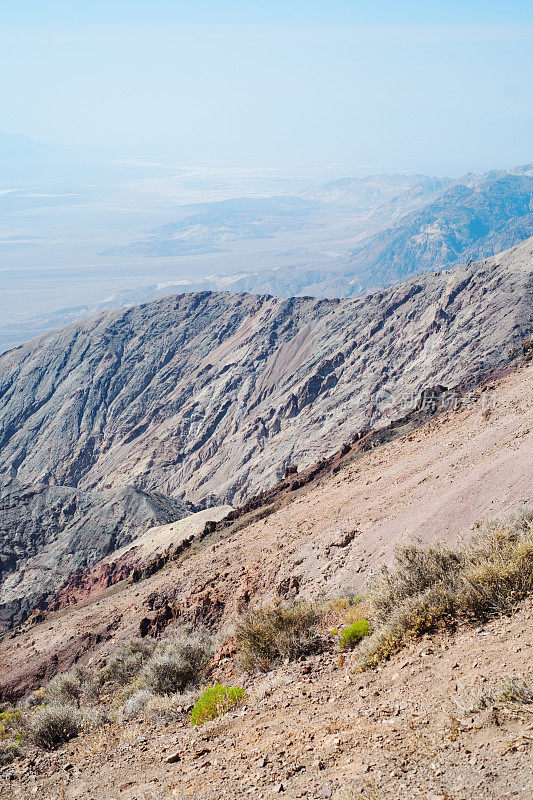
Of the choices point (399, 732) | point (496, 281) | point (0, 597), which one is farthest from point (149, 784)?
point (496, 281)

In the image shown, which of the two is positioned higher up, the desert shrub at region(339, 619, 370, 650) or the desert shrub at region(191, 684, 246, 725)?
the desert shrub at region(339, 619, 370, 650)

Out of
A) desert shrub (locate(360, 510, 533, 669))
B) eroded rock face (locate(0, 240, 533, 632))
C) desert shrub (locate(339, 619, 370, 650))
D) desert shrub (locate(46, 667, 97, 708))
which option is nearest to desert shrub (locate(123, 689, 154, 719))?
desert shrub (locate(46, 667, 97, 708))

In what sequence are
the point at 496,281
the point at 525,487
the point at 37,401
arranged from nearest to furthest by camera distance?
the point at 525,487, the point at 496,281, the point at 37,401

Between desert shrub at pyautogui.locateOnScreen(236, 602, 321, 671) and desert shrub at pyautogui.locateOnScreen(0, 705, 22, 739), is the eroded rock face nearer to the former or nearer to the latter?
desert shrub at pyautogui.locateOnScreen(0, 705, 22, 739)

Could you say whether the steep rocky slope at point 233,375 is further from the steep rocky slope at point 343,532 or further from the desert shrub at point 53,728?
the desert shrub at point 53,728

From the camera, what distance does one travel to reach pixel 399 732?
5570 mm

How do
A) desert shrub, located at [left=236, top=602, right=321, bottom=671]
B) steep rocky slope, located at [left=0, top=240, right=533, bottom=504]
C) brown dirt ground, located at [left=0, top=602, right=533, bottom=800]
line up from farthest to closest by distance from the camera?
steep rocky slope, located at [left=0, top=240, right=533, bottom=504] < desert shrub, located at [left=236, top=602, right=321, bottom=671] < brown dirt ground, located at [left=0, top=602, right=533, bottom=800]

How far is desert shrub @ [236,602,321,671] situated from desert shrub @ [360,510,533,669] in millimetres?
1458

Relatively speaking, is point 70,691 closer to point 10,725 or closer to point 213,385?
point 10,725

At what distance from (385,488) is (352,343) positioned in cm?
5487

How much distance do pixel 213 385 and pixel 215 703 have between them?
236ft

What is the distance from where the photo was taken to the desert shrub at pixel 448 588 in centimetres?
721

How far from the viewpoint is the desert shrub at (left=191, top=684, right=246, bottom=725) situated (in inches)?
319

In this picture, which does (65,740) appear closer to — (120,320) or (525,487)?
(525,487)
